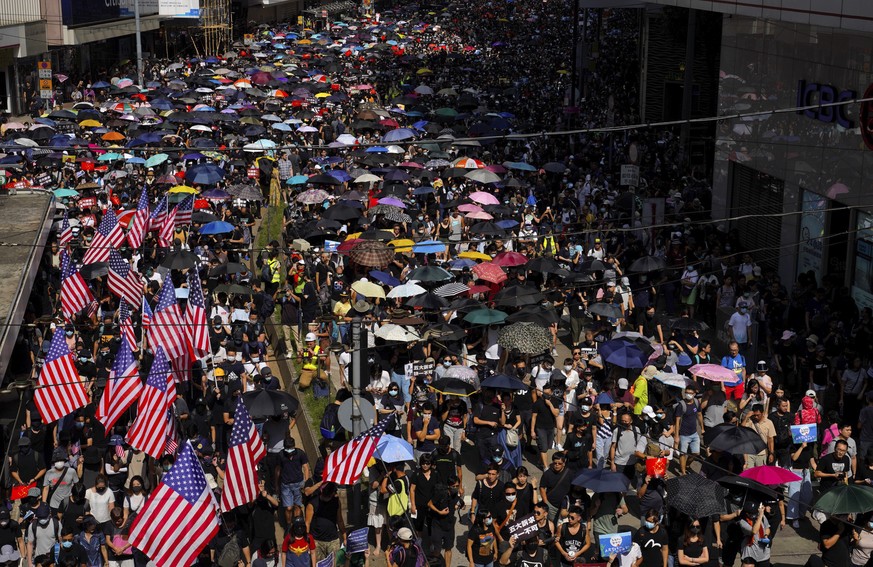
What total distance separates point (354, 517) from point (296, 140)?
27.0 metres

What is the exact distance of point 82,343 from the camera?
1967cm

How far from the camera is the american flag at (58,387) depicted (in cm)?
1611

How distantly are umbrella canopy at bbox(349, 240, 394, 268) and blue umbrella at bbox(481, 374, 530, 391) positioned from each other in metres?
6.17

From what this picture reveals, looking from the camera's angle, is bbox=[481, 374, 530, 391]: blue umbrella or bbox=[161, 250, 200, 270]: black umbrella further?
bbox=[161, 250, 200, 270]: black umbrella

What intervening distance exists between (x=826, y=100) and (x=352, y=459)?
14.5 m

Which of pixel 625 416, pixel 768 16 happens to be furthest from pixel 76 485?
pixel 768 16

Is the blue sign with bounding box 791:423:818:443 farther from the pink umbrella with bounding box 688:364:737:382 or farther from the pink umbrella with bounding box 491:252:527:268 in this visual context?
the pink umbrella with bounding box 491:252:527:268

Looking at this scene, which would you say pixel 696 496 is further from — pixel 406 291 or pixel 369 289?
pixel 369 289

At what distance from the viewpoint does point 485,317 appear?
19.2 meters

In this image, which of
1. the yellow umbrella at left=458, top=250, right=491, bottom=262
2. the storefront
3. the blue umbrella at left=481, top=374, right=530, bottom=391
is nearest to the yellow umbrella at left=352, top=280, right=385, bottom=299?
the yellow umbrella at left=458, top=250, right=491, bottom=262

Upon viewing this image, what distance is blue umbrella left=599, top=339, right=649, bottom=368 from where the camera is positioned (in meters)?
17.1

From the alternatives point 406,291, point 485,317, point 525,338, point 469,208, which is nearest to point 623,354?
point 525,338

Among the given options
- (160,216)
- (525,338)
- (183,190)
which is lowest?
(525,338)

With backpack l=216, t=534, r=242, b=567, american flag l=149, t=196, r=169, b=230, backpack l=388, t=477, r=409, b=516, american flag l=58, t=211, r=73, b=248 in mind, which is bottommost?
backpack l=216, t=534, r=242, b=567
